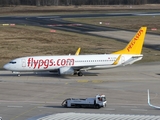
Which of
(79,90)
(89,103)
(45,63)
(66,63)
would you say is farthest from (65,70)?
(89,103)

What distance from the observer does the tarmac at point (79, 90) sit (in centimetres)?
4584

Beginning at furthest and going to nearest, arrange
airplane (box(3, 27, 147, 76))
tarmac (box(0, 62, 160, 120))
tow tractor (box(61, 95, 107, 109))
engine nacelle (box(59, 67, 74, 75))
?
airplane (box(3, 27, 147, 76)) < engine nacelle (box(59, 67, 74, 75)) < tow tractor (box(61, 95, 107, 109)) < tarmac (box(0, 62, 160, 120))

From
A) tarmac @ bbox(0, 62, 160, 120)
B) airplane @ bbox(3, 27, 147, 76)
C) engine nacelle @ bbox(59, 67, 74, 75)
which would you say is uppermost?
airplane @ bbox(3, 27, 147, 76)

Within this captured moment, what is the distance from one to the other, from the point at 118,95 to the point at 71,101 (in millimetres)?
8323

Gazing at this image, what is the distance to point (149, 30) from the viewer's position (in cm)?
13238

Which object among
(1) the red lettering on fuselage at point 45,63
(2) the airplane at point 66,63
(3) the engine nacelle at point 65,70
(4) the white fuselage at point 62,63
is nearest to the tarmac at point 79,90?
(3) the engine nacelle at point 65,70

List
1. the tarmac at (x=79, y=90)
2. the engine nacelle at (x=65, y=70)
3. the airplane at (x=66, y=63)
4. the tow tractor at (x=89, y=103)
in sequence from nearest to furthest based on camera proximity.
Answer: the tarmac at (x=79, y=90) → the tow tractor at (x=89, y=103) → the engine nacelle at (x=65, y=70) → the airplane at (x=66, y=63)

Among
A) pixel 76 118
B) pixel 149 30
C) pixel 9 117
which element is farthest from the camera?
pixel 149 30

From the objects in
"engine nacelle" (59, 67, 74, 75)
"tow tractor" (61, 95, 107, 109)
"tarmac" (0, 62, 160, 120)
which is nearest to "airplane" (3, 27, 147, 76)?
"engine nacelle" (59, 67, 74, 75)

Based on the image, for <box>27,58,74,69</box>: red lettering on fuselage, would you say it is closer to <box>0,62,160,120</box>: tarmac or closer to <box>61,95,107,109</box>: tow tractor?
<box>0,62,160,120</box>: tarmac

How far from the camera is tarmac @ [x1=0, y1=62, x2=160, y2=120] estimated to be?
150 ft

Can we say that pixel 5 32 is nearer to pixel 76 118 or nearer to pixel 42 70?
pixel 42 70

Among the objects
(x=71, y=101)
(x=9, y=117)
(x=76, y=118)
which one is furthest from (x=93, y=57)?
(x=76, y=118)

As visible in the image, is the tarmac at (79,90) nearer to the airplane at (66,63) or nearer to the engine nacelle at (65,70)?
the engine nacelle at (65,70)
